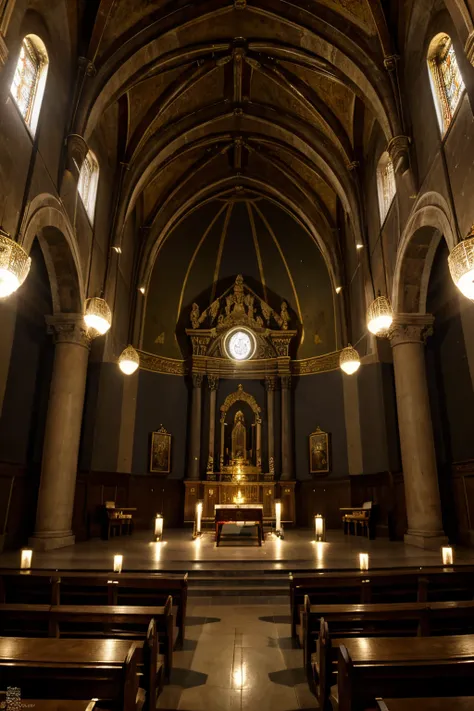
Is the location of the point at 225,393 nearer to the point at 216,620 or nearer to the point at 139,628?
the point at 216,620

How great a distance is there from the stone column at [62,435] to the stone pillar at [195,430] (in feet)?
21.8

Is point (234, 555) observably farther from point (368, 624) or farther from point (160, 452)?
point (160, 452)

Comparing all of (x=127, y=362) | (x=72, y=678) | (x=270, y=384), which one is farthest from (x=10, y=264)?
(x=270, y=384)

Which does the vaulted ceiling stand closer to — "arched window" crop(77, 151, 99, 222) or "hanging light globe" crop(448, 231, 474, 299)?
"arched window" crop(77, 151, 99, 222)

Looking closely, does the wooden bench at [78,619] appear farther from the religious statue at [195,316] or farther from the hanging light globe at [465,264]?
the religious statue at [195,316]

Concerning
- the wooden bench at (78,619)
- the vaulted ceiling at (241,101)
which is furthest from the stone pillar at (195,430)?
the wooden bench at (78,619)

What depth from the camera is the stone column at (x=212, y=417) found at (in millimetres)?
17453

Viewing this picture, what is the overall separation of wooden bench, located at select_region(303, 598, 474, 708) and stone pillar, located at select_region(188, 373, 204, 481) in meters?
13.3

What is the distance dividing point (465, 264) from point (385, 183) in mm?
8232

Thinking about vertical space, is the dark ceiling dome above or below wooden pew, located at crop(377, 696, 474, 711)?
above

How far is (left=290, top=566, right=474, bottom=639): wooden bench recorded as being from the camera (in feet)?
15.2

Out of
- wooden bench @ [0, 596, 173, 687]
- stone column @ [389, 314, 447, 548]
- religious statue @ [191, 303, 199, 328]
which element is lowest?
wooden bench @ [0, 596, 173, 687]

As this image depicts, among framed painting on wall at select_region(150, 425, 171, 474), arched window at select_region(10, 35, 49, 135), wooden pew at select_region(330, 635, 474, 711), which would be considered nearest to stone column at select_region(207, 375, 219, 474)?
framed painting on wall at select_region(150, 425, 171, 474)

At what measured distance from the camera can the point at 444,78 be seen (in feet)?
30.6
